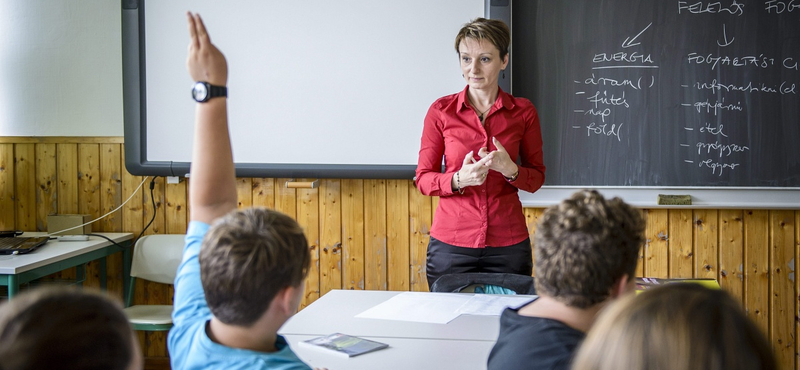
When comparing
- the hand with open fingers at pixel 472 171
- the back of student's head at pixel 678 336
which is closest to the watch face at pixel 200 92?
the back of student's head at pixel 678 336

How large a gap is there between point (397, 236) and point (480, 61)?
1146 millimetres

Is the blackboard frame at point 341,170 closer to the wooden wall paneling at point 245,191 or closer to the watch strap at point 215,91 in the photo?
the wooden wall paneling at point 245,191

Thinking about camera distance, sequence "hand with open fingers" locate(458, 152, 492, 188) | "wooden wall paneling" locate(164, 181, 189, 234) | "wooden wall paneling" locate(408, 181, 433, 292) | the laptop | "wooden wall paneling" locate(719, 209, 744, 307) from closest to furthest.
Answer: "hand with open fingers" locate(458, 152, 492, 188)
the laptop
"wooden wall paneling" locate(719, 209, 744, 307)
"wooden wall paneling" locate(408, 181, 433, 292)
"wooden wall paneling" locate(164, 181, 189, 234)

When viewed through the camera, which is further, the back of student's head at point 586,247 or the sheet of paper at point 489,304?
the sheet of paper at point 489,304

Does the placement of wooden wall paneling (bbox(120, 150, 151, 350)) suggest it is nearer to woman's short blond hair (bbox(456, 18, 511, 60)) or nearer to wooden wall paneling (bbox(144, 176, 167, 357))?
wooden wall paneling (bbox(144, 176, 167, 357))

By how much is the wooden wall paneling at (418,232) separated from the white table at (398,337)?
1.26 meters

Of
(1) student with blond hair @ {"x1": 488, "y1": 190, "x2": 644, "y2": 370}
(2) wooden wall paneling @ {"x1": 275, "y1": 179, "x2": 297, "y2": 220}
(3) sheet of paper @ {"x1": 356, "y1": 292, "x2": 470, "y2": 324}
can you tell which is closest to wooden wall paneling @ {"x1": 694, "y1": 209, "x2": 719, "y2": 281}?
(3) sheet of paper @ {"x1": 356, "y1": 292, "x2": 470, "y2": 324}

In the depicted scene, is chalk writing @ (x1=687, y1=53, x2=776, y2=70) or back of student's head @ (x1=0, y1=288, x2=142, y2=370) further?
chalk writing @ (x1=687, y1=53, x2=776, y2=70)

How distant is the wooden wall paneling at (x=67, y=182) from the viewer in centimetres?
341

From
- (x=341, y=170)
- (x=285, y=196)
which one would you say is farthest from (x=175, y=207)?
(x=341, y=170)

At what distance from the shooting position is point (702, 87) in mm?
3037

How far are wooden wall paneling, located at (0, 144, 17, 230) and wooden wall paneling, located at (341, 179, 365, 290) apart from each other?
1753 mm

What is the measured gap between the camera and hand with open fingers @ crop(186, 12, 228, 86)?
3.58ft

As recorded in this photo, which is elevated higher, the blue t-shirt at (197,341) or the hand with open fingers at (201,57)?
the hand with open fingers at (201,57)
